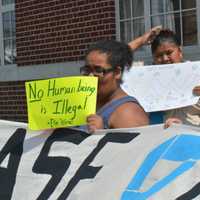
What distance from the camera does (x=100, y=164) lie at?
312 centimetres

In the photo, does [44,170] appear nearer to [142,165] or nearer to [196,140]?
[142,165]

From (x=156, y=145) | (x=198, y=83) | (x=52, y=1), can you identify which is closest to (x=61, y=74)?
(x=52, y=1)

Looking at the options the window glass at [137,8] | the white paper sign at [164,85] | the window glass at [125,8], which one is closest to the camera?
the white paper sign at [164,85]

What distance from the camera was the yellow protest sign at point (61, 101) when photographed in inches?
129

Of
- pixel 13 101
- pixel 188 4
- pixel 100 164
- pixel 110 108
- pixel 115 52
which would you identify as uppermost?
pixel 188 4

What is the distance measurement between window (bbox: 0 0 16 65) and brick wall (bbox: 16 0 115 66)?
401mm

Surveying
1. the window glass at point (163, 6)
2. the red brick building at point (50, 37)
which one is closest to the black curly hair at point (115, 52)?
the window glass at point (163, 6)

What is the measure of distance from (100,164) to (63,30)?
5.89 m

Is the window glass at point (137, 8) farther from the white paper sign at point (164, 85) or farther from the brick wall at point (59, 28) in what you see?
the white paper sign at point (164, 85)

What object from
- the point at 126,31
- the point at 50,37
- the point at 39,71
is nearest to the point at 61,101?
the point at 126,31

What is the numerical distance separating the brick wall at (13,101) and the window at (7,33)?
457mm

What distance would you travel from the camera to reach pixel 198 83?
3.73m

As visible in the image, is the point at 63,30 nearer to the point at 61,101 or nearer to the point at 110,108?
the point at 61,101

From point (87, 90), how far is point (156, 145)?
50 centimetres
